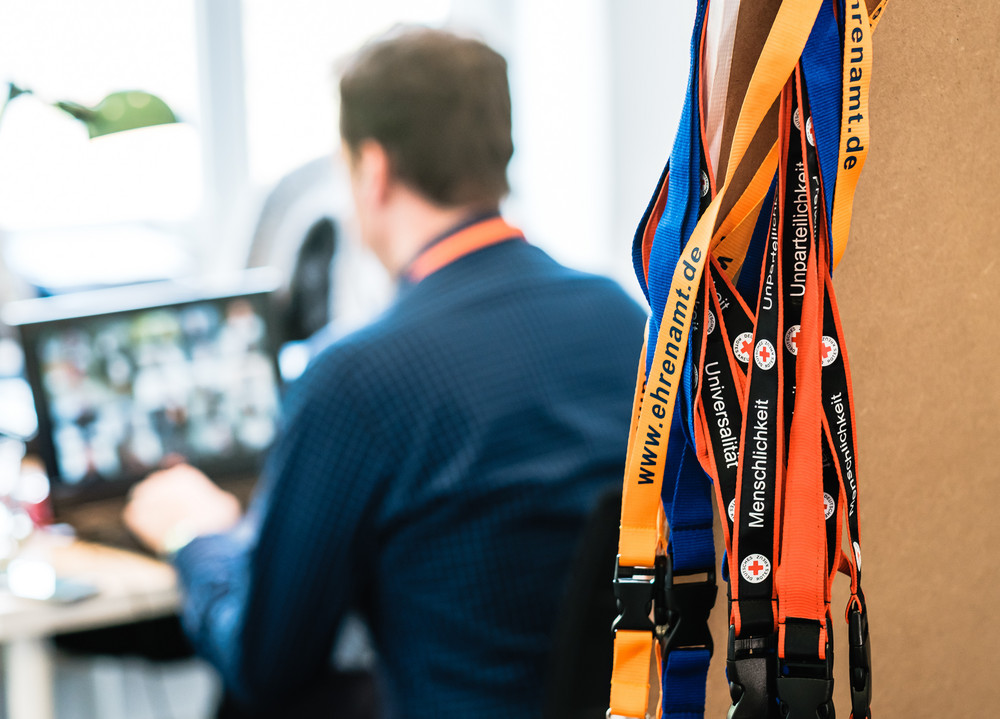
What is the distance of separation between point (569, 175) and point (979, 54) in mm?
1957

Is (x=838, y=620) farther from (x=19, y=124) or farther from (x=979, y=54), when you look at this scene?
(x=19, y=124)

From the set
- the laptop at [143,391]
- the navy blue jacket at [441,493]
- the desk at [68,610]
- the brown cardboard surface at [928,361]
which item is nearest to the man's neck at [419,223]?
the navy blue jacket at [441,493]

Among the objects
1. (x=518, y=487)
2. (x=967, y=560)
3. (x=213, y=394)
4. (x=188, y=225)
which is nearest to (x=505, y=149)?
(x=518, y=487)

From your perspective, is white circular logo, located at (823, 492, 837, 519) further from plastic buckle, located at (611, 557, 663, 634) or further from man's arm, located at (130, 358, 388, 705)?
man's arm, located at (130, 358, 388, 705)

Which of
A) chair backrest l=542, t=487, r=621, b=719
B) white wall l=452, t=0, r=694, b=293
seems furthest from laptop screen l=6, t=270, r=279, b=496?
chair backrest l=542, t=487, r=621, b=719

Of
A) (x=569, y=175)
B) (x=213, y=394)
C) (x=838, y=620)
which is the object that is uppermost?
(x=569, y=175)

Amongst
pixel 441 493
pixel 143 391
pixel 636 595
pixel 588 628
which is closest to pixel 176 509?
pixel 143 391

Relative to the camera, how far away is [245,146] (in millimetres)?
3096

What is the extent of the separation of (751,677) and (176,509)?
1.25m

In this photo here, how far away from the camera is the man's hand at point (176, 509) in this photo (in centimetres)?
149

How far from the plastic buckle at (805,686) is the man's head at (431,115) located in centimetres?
89

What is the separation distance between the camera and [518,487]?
3.44ft

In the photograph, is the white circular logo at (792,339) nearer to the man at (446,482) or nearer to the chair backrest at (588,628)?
the chair backrest at (588,628)

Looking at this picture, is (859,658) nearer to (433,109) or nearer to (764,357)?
(764,357)
